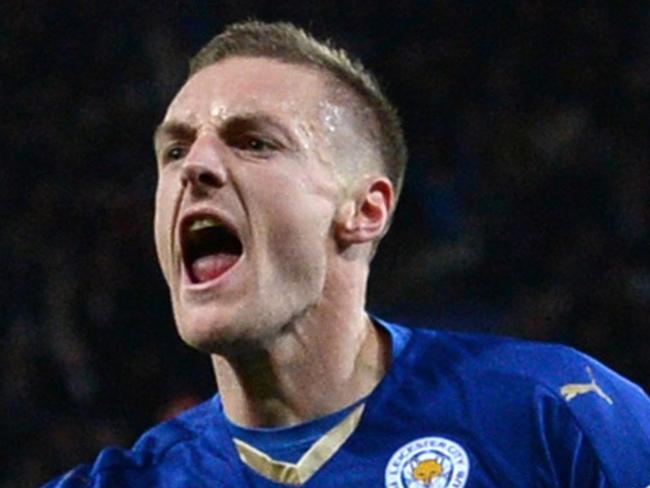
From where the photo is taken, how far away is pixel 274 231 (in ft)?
7.95

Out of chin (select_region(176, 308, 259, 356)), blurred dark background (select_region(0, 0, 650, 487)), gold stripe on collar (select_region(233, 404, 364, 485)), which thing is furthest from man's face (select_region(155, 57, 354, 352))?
blurred dark background (select_region(0, 0, 650, 487))

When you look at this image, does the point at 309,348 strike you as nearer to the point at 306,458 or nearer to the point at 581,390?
the point at 306,458

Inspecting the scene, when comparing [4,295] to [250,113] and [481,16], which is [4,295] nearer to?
[481,16]

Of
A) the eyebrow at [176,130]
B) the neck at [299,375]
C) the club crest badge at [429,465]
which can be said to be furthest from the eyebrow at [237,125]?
the club crest badge at [429,465]

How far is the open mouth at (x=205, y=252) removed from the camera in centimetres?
243

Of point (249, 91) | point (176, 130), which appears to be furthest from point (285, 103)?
point (176, 130)

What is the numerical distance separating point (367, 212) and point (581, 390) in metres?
0.46

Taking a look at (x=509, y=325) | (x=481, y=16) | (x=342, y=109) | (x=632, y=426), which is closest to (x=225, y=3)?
(x=481, y=16)

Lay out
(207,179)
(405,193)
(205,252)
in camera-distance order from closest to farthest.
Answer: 1. (207,179)
2. (205,252)
3. (405,193)

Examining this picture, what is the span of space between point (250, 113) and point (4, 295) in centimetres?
349

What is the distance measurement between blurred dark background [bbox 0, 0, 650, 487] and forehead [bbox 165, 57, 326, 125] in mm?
2858

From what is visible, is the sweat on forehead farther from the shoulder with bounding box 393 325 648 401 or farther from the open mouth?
the shoulder with bounding box 393 325 648 401

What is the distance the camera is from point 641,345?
17.1ft

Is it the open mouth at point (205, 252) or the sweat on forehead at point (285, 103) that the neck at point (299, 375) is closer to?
the open mouth at point (205, 252)
